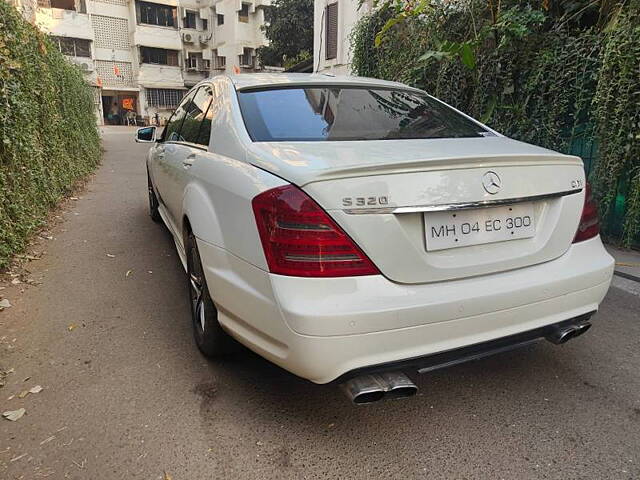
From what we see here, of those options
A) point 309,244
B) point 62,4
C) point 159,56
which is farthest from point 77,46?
point 309,244

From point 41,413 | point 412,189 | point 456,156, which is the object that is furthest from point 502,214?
point 41,413

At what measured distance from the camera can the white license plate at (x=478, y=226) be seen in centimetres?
186

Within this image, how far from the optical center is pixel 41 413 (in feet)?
7.34

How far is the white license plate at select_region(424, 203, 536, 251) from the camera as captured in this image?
1860 millimetres

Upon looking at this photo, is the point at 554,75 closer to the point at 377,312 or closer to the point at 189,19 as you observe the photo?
the point at 377,312

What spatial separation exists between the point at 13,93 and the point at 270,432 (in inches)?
170

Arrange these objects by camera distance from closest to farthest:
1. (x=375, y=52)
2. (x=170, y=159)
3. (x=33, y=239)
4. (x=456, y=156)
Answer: (x=456, y=156) < (x=170, y=159) < (x=33, y=239) < (x=375, y=52)

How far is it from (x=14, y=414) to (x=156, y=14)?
4218 cm

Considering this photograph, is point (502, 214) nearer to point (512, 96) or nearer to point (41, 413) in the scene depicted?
point (41, 413)

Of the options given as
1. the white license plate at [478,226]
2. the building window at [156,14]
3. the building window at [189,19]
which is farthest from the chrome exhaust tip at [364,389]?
the building window at [189,19]

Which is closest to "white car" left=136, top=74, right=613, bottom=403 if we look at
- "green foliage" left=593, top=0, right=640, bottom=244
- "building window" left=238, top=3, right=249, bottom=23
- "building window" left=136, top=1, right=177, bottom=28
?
"green foliage" left=593, top=0, right=640, bottom=244

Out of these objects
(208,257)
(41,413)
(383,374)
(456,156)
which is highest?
(456,156)

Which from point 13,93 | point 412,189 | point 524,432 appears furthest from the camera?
point 13,93

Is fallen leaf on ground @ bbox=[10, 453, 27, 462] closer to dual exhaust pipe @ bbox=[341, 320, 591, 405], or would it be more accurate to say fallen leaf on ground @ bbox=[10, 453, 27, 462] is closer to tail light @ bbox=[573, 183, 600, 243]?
dual exhaust pipe @ bbox=[341, 320, 591, 405]
